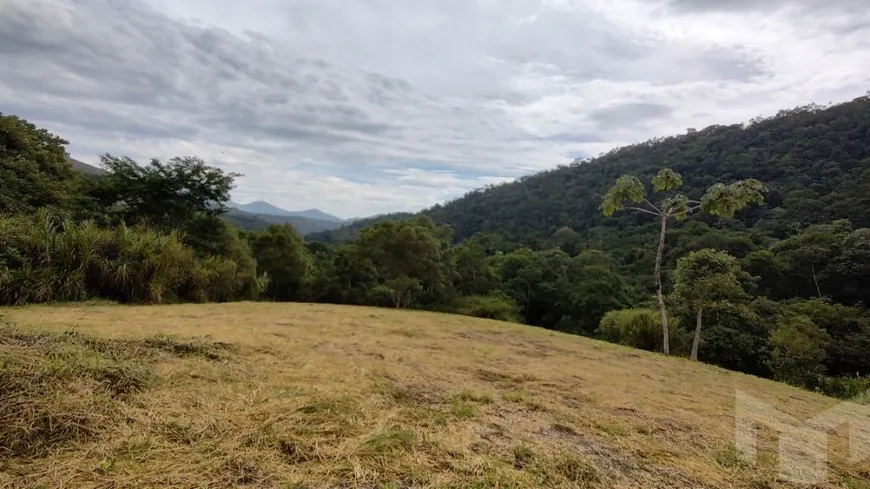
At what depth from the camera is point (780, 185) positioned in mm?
33656

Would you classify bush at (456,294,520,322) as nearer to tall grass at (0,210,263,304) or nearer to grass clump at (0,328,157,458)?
tall grass at (0,210,263,304)

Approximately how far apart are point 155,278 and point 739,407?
308 inches

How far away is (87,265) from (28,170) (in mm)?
3734

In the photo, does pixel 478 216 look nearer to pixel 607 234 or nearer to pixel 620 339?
pixel 607 234

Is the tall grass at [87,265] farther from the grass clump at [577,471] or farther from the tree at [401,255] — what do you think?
the tree at [401,255]

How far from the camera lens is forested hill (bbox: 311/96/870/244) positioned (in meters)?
28.1

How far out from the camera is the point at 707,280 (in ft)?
24.6

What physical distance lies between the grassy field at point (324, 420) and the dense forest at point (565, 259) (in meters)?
2.60

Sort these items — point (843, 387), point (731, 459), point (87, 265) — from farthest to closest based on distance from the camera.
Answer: point (843, 387)
point (87, 265)
point (731, 459)

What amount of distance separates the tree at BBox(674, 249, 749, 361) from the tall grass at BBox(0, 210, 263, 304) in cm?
909

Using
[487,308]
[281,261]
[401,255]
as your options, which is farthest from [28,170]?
[487,308]

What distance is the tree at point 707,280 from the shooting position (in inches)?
293

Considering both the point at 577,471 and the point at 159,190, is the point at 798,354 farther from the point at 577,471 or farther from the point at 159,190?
the point at 159,190

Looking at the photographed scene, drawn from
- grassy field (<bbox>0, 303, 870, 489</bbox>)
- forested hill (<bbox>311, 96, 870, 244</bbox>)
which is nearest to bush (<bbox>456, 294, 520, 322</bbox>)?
forested hill (<bbox>311, 96, 870, 244</bbox>)
